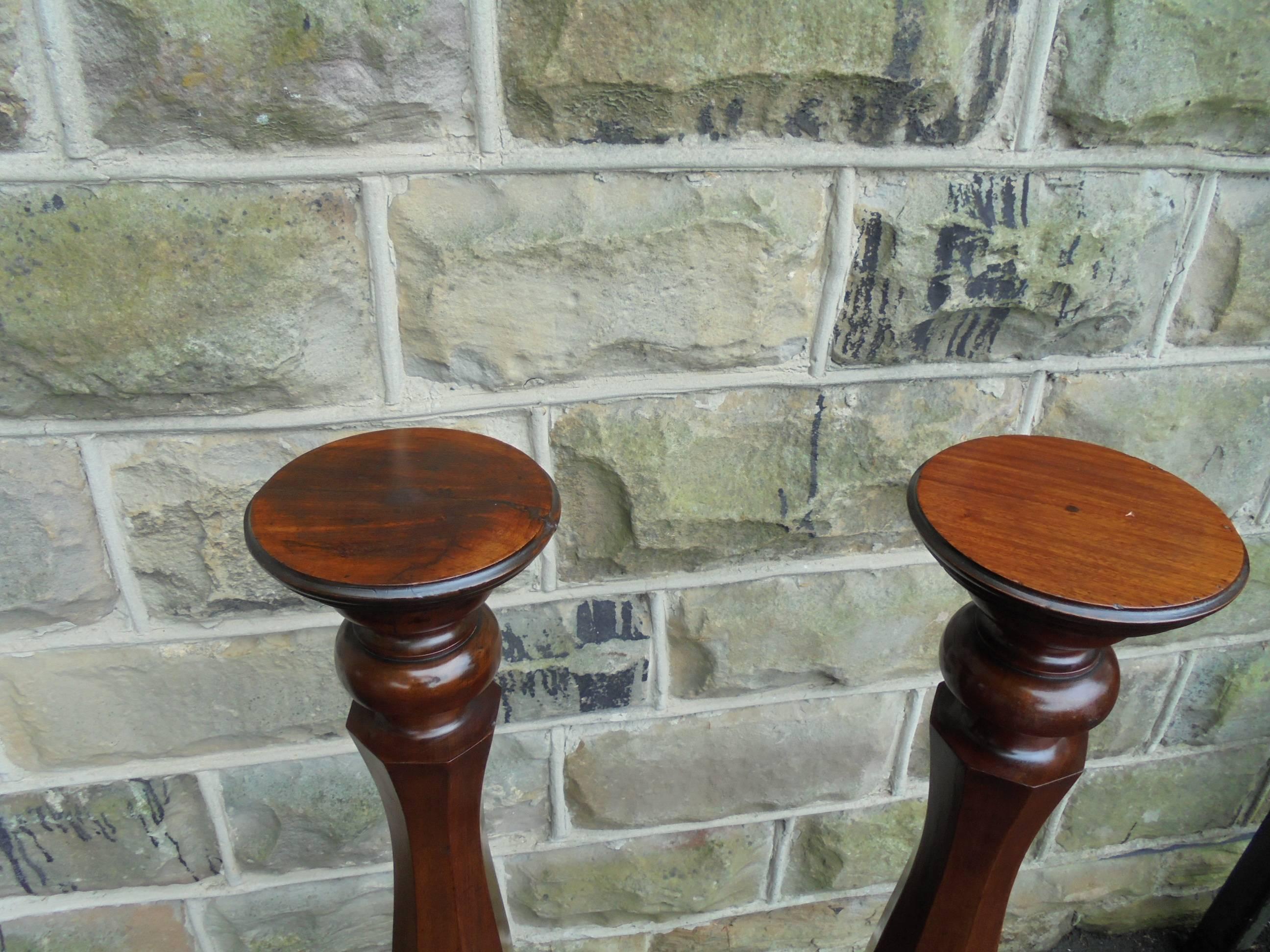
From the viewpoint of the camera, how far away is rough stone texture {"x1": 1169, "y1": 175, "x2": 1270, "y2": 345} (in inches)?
34.5

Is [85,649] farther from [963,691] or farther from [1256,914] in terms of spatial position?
[1256,914]

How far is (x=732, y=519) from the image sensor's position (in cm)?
90

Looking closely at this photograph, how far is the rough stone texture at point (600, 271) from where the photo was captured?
0.75m

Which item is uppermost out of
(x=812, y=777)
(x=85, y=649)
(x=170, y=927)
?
(x=85, y=649)

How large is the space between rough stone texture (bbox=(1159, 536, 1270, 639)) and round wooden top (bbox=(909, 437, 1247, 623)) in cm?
57

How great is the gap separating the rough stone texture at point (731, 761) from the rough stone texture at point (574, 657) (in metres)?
0.07

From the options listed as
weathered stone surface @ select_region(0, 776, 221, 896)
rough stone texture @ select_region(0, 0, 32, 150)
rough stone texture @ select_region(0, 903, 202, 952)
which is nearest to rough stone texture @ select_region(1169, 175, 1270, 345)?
rough stone texture @ select_region(0, 0, 32, 150)

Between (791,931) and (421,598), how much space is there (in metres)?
0.99

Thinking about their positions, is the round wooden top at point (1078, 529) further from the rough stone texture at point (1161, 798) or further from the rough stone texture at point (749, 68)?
the rough stone texture at point (1161, 798)

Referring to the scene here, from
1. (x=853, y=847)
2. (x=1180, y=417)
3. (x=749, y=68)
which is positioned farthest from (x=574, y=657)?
(x=1180, y=417)

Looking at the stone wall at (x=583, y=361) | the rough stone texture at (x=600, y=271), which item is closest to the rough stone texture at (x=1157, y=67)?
the stone wall at (x=583, y=361)

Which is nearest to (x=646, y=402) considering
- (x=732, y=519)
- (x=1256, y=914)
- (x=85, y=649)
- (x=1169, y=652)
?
(x=732, y=519)

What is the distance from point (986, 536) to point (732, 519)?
14.1 inches

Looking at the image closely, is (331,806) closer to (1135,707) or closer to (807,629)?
(807,629)
